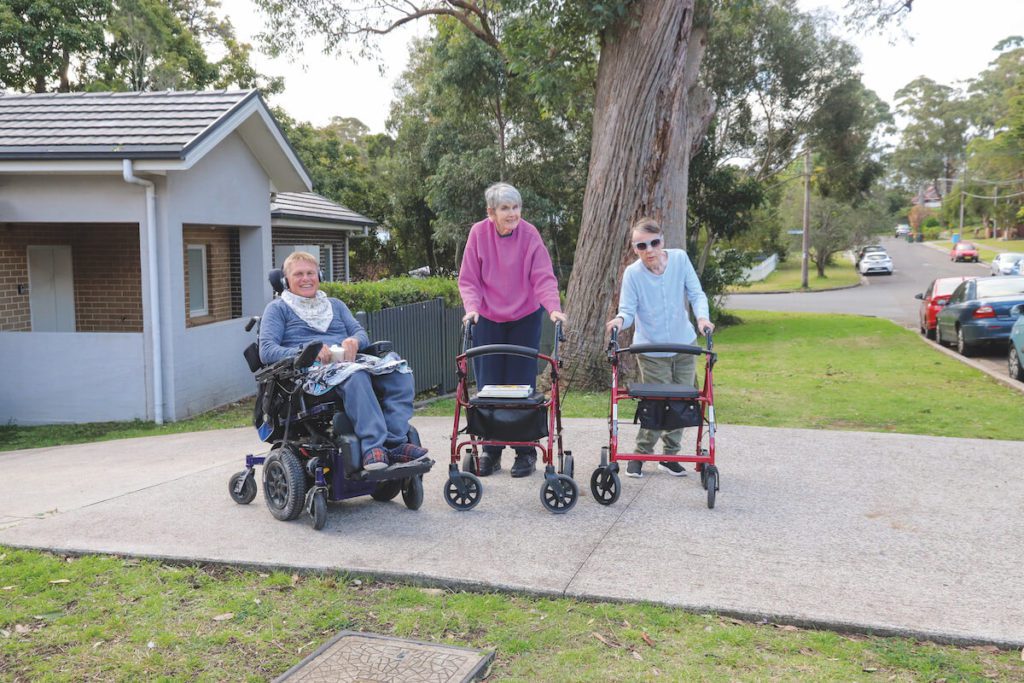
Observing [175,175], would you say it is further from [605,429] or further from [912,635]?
[912,635]

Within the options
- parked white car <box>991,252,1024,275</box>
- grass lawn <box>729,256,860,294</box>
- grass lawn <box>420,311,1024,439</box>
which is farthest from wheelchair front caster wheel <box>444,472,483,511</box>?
parked white car <box>991,252,1024,275</box>

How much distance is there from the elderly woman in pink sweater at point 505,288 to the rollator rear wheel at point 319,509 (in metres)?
1.42

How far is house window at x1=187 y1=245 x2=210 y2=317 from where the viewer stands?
14805mm

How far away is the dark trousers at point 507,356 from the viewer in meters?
6.47

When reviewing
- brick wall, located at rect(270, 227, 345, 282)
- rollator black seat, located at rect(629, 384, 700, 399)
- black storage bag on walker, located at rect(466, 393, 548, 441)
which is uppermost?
brick wall, located at rect(270, 227, 345, 282)

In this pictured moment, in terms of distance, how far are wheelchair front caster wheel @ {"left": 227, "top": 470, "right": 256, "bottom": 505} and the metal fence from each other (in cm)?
536

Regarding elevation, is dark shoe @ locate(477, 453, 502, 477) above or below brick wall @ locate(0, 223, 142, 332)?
below

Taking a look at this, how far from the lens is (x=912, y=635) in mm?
3961

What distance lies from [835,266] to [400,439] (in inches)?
2562

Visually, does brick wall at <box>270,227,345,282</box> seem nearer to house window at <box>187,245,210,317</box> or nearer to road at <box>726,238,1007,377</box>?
house window at <box>187,245,210,317</box>

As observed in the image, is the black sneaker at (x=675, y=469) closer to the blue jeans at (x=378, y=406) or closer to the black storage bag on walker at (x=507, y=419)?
the black storage bag on walker at (x=507, y=419)

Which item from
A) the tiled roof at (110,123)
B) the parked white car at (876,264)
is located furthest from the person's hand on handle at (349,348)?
the parked white car at (876,264)

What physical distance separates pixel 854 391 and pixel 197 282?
10500 mm

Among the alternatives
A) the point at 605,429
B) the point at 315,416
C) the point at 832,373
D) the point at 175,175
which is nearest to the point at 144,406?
the point at 175,175
